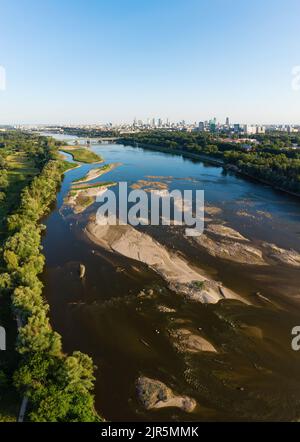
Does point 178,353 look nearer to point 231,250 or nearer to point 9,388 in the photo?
point 9,388

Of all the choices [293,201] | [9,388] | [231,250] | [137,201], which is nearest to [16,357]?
[9,388]

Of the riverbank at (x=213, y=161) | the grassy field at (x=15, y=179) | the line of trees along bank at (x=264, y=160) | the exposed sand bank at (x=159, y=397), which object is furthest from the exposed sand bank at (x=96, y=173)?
the exposed sand bank at (x=159, y=397)

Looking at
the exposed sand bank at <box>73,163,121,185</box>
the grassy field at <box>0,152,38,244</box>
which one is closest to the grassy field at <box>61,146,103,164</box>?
the exposed sand bank at <box>73,163,121,185</box>

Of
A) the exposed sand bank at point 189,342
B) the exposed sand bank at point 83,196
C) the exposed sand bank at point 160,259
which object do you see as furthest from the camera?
the exposed sand bank at point 83,196

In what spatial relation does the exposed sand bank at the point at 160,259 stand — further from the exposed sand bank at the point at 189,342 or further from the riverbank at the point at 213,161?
the riverbank at the point at 213,161

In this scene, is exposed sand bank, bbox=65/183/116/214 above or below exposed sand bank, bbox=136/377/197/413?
above

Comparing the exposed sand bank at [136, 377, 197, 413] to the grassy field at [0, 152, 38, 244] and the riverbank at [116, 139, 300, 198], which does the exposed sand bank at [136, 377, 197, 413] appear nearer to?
the grassy field at [0, 152, 38, 244]

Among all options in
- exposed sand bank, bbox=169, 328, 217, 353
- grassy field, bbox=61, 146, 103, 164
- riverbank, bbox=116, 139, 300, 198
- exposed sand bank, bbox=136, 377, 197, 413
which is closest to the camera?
exposed sand bank, bbox=136, 377, 197, 413

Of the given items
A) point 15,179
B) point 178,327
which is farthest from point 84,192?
point 178,327

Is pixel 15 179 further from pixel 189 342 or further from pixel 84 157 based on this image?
pixel 189 342
